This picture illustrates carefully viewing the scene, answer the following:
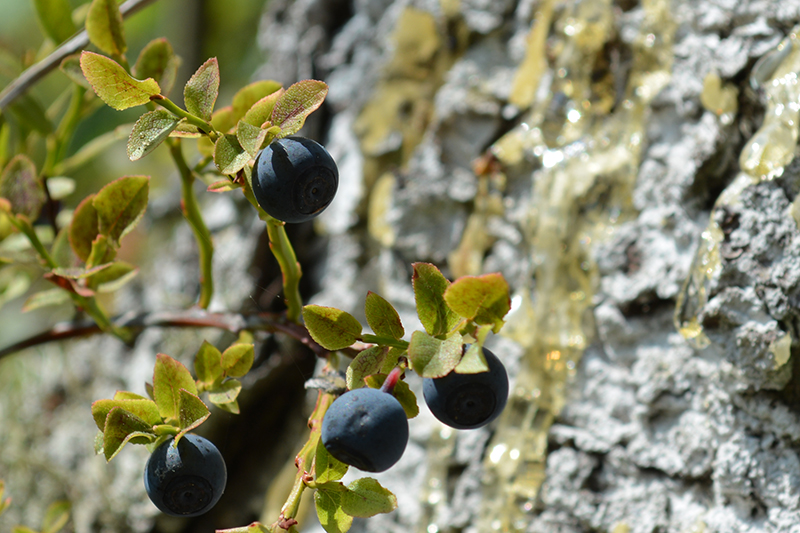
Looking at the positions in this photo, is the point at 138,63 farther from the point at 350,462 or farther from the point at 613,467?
the point at 613,467

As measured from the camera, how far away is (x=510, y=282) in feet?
2.90

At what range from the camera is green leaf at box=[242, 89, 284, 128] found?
405 mm

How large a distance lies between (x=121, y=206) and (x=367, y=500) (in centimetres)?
36

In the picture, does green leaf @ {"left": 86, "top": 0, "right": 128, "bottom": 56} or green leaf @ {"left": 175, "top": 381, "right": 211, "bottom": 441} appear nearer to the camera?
green leaf @ {"left": 175, "top": 381, "right": 211, "bottom": 441}

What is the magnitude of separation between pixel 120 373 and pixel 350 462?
0.91 metres

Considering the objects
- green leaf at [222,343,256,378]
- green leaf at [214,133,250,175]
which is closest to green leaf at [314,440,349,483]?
green leaf at [222,343,256,378]

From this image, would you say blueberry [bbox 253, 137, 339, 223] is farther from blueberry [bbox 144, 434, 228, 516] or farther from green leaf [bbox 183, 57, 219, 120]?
blueberry [bbox 144, 434, 228, 516]

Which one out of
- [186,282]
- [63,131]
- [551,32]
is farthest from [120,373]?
[551,32]

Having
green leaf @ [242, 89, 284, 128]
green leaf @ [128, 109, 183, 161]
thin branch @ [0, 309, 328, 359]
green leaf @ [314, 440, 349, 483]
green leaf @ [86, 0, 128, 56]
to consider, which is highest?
green leaf @ [86, 0, 128, 56]

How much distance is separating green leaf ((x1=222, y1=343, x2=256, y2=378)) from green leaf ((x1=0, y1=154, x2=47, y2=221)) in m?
0.29

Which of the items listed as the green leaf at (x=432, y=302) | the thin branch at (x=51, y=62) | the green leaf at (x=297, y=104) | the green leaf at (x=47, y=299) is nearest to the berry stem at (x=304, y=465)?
the green leaf at (x=432, y=302)

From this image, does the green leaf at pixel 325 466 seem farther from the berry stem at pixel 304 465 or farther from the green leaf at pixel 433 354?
the green leaf at pixel 433 354

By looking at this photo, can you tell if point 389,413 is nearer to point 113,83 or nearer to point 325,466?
point 325,466

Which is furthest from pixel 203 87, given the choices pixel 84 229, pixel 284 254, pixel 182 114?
pixel 84 229
